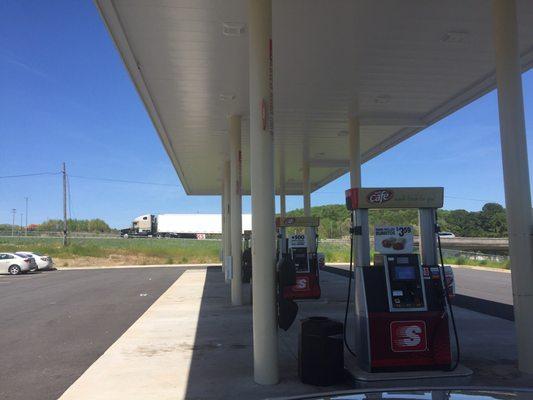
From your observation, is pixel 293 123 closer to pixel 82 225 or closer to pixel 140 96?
pixel 140 96

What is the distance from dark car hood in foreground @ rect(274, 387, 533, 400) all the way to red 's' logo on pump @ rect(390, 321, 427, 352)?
11.5ft

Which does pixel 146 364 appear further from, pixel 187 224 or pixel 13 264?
pixel 187 224

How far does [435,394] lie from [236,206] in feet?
36.1

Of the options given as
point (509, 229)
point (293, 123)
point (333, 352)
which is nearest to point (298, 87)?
point (293, 123)

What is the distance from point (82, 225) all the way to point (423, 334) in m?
187

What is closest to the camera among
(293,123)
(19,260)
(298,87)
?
(298,87)

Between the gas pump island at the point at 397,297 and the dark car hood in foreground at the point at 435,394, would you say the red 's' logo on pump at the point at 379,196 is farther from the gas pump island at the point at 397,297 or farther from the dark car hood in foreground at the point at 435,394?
the dark car hood in foreground at the point at 435,394

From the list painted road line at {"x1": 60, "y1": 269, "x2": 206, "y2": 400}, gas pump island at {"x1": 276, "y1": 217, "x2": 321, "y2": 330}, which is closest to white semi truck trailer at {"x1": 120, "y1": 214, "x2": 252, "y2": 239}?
gas pump island at {"x1": 276, "y1": 217, "x2": 321, "y2": 330}

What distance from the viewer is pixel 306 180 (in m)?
21.2

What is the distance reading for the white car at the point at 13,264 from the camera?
98.8 ft

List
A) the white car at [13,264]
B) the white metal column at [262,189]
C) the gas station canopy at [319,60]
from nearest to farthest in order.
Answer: the white metal column at [262,189] < the gas station canopy at [319,60] < the white car at [13,264]

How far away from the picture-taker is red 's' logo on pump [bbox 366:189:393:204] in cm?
632

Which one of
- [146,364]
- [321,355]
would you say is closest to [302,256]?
[146,364]

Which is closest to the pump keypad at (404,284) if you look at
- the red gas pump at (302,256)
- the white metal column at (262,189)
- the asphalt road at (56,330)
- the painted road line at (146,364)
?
the white metal column at (262,189)
